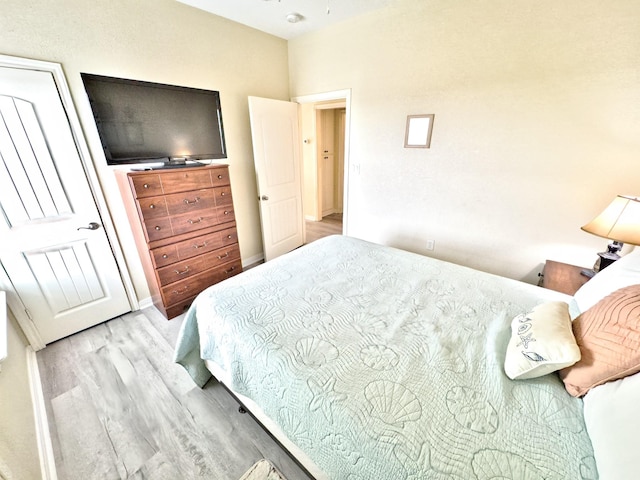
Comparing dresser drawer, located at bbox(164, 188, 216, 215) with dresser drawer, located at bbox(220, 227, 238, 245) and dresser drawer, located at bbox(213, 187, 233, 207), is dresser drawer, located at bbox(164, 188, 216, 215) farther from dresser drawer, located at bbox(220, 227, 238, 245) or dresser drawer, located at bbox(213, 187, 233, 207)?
dresser drawer, located at bbox(220, 227, 238, 245)

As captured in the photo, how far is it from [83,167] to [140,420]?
181 centimetres

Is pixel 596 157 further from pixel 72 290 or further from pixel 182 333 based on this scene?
pixel 72 290

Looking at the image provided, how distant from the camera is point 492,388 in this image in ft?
2.86

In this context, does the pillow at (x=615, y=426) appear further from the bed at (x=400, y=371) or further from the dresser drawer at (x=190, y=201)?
the dresser drawer at (x=190, y=201)

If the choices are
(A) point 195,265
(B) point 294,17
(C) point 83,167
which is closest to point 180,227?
(A) point 195,265

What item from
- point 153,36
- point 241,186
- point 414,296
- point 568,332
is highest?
point 153,36

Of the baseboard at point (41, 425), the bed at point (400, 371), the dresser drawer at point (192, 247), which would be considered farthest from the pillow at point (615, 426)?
the dresser drawer at point (192, 247)

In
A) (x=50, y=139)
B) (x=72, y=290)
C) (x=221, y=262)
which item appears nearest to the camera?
(x=50, y=139)

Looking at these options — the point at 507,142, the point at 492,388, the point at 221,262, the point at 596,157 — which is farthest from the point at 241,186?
the point at 596,157

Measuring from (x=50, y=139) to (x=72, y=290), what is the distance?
1.13m

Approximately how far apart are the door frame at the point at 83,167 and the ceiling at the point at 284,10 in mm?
1211

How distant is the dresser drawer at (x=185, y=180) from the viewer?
1.99 meters

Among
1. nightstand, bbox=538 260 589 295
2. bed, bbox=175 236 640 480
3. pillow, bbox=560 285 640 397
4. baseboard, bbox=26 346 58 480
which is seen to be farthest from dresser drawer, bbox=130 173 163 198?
nightstand, bbox=538 260 589 295

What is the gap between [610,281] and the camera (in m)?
1.02
